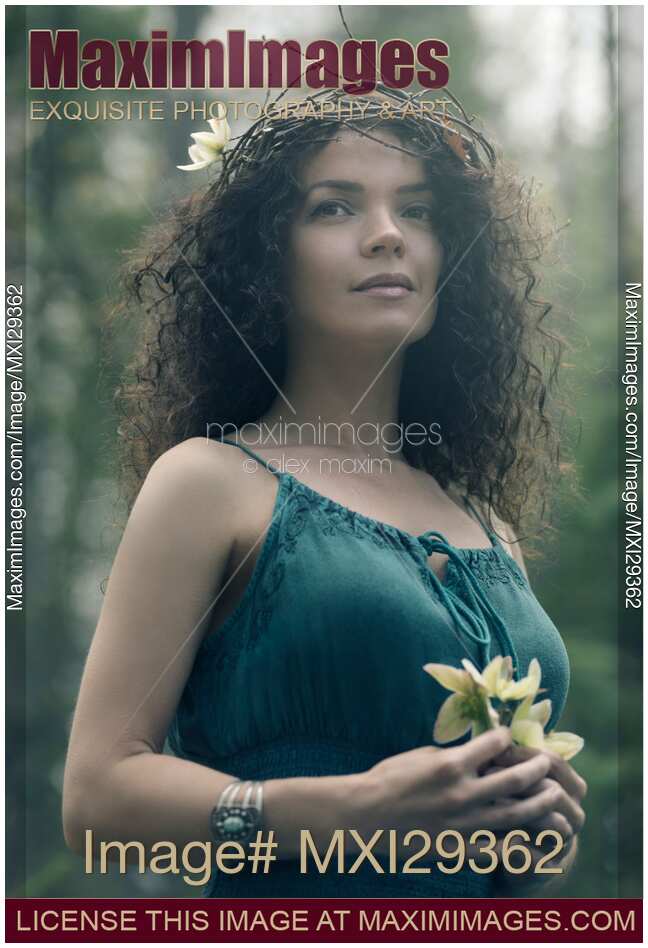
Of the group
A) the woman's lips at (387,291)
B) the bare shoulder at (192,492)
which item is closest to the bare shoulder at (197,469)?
the bare shoulder at (192,492)

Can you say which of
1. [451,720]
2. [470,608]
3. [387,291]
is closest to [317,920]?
[451,720]

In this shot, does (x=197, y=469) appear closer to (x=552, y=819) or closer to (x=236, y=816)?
(x=236, y=816)

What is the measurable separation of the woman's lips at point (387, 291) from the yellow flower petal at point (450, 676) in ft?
1.98

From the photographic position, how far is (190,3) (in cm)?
216

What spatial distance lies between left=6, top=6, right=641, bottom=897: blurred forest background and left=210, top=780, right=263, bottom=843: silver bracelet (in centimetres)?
39

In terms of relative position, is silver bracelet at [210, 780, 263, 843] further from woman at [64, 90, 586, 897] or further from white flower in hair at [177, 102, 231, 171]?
white flower in hair at [177, 102, 231, 171]

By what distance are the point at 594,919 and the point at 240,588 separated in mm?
844

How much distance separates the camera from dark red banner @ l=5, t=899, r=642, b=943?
1767mm

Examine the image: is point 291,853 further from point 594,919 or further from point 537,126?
point 537,126

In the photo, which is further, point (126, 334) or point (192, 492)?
point (126, 334)

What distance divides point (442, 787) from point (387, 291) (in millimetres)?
772

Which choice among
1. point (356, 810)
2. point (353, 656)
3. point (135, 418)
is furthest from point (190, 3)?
point (356, 810)

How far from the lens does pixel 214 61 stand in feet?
6.95

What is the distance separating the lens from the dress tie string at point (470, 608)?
1.71m
